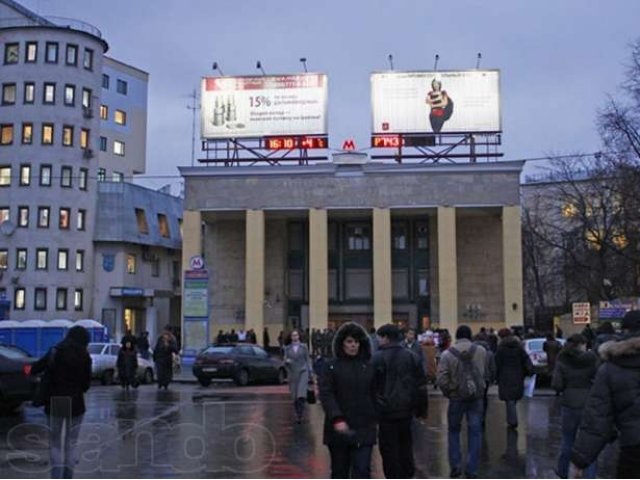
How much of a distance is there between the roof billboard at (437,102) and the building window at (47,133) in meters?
20.7

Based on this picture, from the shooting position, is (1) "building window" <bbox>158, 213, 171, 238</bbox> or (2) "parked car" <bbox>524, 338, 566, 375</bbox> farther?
(1) "building window" <bbox>158, 213, 171, 238</bbox>

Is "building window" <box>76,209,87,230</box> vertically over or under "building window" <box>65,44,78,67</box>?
under

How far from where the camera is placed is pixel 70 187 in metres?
52.1

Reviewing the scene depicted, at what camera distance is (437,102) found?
160 feet

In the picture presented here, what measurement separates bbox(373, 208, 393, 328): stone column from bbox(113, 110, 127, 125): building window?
106 feet

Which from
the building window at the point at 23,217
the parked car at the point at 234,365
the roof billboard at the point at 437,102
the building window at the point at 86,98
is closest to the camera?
the parked car at the point at 234,365

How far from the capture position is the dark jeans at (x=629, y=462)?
555 centimetres

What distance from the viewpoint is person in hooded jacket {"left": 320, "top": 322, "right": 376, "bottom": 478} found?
7207 millimetres

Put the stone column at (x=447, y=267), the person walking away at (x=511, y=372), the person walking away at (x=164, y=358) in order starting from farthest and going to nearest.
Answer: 1. the stone column at (x=447, y=267)
2. the person walking away at (x=164, y=358)
3. the person walking away at (x=511, y=372)

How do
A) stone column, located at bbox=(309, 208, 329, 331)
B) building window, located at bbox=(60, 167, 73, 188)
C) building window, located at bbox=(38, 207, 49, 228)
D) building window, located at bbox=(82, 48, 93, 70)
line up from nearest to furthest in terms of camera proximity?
stone column, located at bbox=(309, 208, 329, 331)
building window, located at bbox=(38, 207, 49, 228)
building window, located at bbox=(60, 167, 73, 188)
building window, located at bbox=(82, 48, 93, 70)

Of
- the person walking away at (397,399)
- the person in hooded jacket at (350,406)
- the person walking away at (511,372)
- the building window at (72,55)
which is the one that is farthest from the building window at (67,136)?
the person in hooded jacket at (350,406)

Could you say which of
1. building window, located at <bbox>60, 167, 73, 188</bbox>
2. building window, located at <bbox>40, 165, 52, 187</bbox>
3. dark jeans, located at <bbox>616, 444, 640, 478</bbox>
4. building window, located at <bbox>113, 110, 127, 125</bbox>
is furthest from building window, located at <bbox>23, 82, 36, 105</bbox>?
dark jeans, located at <bbox>616, 444, 640, 478</bbox>

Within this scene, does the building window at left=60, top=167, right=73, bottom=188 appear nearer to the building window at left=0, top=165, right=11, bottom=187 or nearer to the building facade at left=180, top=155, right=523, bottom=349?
the building window at left=0, top=165, right=11, bottom=187

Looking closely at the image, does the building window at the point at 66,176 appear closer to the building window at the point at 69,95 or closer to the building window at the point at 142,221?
the building window at the point at 69,95
